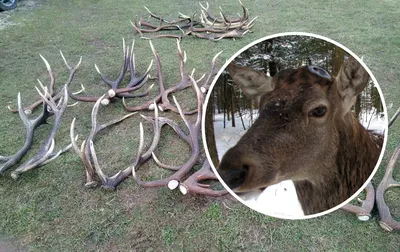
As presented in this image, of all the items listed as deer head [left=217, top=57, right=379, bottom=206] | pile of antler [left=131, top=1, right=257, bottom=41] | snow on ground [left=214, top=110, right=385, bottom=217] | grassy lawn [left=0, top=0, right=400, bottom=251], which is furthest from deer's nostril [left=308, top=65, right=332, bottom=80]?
pile of antler [left=131, top=1, right=257, bottom=41]

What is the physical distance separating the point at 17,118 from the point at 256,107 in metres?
2.97

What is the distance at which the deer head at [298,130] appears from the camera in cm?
73

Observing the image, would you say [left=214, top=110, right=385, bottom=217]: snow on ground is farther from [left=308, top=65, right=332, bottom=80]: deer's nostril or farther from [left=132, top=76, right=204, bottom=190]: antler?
[left=132, top=76, right=204, bottom=190]: antler

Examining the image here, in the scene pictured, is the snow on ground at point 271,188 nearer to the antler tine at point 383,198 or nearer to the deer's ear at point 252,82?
the deer's ear at point 252,82

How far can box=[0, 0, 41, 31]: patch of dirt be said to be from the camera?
5.77 m

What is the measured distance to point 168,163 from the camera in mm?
2607

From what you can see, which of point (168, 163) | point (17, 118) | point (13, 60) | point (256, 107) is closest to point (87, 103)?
point (17, 118)

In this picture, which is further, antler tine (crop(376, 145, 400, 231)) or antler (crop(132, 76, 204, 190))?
antler (crop(132, 76, 204, 190))

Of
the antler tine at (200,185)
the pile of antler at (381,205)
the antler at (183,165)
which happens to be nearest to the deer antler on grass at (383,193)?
the pile of antler at (381,205)

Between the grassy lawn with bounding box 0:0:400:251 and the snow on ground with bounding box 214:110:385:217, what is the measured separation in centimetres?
111

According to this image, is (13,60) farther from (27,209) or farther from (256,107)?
A: (256,107)

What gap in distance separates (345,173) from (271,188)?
7.0 inches

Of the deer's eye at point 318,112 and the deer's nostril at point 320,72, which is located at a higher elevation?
the deer's nostril at point 320,72

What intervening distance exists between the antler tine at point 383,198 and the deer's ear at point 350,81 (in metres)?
1.43
